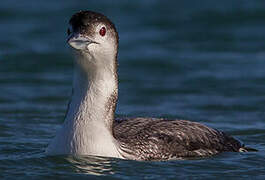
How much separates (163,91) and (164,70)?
1953mm

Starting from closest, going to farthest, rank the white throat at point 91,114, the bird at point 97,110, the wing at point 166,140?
the bird at point 97,110 < the white throat at point 91,114 < the wing at point 166,140

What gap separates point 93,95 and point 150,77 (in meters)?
9.18

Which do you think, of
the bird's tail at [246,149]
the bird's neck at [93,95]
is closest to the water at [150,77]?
the bird's tail at [246,149]

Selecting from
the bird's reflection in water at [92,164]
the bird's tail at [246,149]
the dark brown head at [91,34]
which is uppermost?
the dark brown head at [91,34]

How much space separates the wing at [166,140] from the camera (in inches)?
424

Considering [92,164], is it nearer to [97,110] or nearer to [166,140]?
[97,110]

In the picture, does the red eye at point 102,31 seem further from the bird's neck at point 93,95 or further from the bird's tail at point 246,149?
the bird's tail at point 246,149

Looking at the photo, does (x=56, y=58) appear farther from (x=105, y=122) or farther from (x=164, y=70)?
(x=105, y=122)

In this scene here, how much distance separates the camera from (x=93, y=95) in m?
10.3

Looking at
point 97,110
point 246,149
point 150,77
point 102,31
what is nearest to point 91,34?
point 102,31

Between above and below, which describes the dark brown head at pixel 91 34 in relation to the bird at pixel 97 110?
above

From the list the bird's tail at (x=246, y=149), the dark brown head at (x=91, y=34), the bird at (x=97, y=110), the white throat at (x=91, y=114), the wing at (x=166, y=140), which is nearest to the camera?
the dark brown head at (x=91, y=34)

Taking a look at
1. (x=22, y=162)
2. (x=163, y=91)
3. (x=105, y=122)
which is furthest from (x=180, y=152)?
(x=163, y=91)

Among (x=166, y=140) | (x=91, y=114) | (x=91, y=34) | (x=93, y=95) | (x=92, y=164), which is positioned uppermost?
(x=91, y=34)
